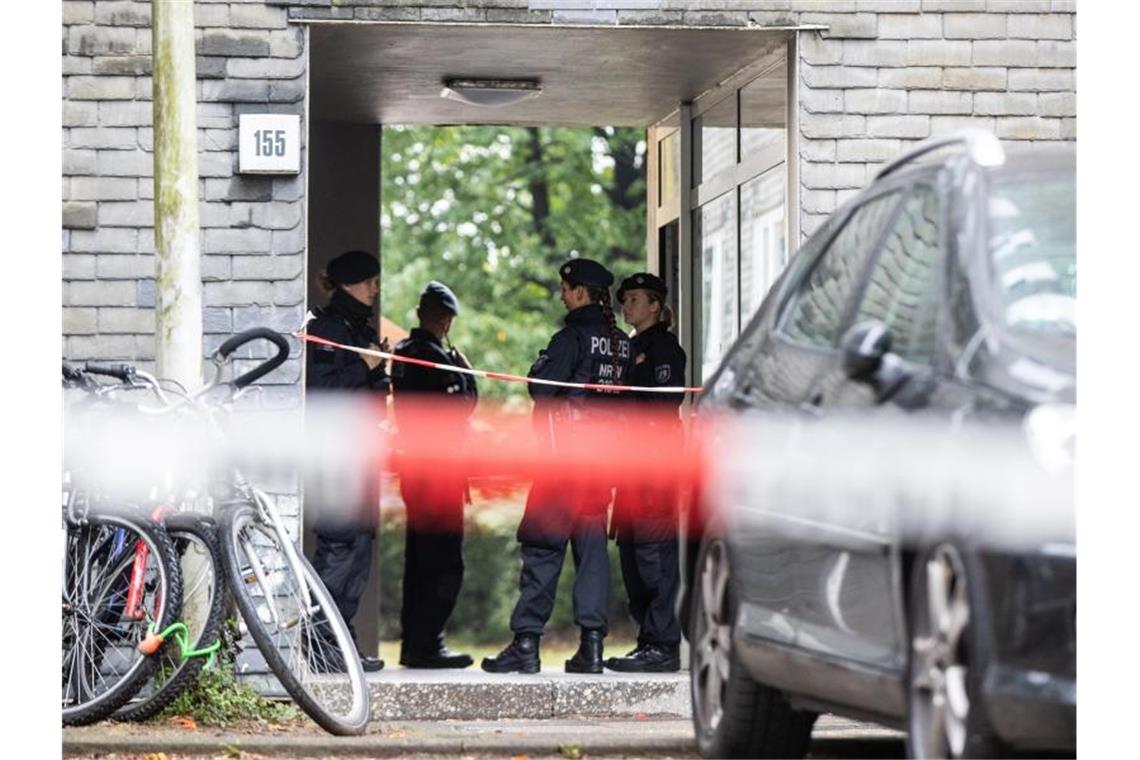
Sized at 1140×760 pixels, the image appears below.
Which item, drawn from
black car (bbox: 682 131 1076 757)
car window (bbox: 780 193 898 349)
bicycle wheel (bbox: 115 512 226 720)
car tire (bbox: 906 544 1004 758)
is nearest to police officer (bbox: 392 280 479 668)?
bicycle wheel (bbox: 115 512 226 720)

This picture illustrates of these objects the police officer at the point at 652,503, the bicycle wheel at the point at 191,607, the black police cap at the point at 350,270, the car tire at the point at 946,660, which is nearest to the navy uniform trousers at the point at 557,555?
the police officer at the point at 652,503

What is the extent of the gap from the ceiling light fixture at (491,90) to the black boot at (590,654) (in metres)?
2.37

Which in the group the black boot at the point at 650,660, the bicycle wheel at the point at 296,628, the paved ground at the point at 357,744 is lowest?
the black boot at the point at 650,660

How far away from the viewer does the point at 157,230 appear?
312 inches

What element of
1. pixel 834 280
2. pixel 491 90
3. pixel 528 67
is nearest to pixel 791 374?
pixel 834 280

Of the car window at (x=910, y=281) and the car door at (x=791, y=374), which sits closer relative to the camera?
the car window at (x=910, y=281)

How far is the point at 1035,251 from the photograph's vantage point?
4.44 metres

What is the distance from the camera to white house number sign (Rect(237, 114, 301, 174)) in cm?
861

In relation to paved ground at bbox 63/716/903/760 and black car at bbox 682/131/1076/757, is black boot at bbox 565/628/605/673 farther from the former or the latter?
black car at bbox 682/131/1076/757

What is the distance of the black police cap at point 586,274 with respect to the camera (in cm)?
936

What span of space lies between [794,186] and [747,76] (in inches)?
39.3

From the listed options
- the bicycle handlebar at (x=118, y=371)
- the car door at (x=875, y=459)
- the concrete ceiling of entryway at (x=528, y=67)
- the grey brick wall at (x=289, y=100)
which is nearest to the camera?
the car door at (x=875, y=459)

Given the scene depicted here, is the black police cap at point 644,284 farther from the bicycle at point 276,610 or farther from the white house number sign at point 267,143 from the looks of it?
the bicycle at point 276,610
